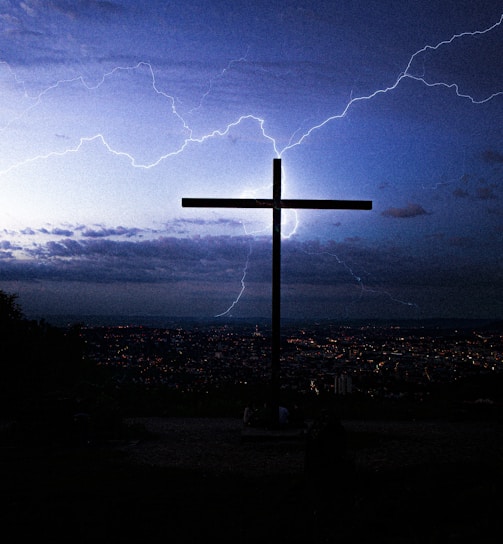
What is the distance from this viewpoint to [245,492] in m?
8.12

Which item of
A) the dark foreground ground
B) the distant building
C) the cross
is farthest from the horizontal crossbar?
the distant building

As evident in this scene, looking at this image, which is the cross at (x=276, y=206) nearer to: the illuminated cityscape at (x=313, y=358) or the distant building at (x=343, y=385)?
the distant building at (x=343, y=385)

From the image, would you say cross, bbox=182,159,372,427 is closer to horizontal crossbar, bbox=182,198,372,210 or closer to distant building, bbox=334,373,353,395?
horizontal crossbar, bbox=182,198,372,210

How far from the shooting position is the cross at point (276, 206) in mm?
13742

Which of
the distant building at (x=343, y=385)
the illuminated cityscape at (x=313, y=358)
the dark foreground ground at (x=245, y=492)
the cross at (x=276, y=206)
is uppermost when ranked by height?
the cross at (x=276, y=206)

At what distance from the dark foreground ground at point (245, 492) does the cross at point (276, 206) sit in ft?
6.18

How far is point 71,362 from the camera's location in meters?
20.7

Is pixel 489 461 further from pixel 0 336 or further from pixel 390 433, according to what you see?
pixel 0 336

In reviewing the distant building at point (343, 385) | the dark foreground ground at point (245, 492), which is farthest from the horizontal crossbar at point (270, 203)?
the distant building at point (343, 385)

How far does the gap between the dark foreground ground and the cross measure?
6.18 feet

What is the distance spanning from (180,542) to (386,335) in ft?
68.8

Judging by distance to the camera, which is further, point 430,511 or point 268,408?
point 268,408

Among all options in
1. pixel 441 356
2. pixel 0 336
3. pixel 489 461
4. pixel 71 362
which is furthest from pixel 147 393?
pixel 489 461

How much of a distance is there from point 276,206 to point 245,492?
7.10m
